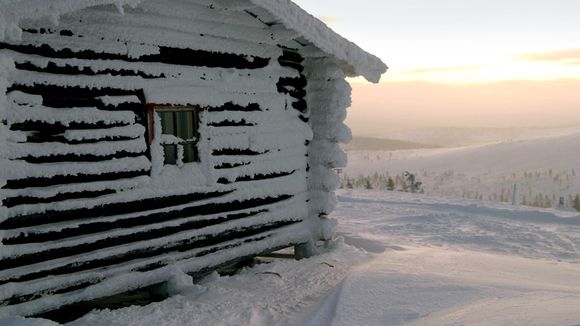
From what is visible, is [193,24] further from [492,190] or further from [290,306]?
[492,190]

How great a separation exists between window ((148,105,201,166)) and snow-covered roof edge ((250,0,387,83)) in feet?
5.38

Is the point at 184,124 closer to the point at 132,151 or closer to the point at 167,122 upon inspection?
the point at 167,122

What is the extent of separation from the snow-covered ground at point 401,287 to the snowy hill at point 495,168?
10601 mm

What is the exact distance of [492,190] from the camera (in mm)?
25750

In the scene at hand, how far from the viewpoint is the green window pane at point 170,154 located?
22.4 feet

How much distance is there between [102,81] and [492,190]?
74.8 ft

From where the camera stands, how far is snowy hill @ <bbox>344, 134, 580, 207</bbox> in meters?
24.8

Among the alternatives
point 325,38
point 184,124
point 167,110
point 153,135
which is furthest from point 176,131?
point 325,38

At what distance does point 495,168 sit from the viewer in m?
34.8

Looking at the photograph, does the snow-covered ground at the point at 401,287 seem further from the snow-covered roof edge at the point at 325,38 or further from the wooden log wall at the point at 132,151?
the snow-covered roof edge at the point at 325,38

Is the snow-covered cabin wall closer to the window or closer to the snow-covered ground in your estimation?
the window

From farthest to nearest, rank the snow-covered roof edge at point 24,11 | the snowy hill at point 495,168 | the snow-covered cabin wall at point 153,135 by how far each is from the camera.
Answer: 1. the snowy hill at point 495,168
2. the snow-covered cabin wall at point 153,135
3. the snow-covered roof edge at point 24,11

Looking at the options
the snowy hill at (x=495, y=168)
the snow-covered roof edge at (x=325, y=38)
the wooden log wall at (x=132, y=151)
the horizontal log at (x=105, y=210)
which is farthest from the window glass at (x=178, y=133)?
the snowy hill at (x=495, y=168)

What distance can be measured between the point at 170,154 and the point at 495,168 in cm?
3131
